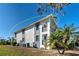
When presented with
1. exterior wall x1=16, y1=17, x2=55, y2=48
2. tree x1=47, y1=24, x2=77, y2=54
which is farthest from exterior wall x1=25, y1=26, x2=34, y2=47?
tree x1=47, y1=24, x2=77, y2=54

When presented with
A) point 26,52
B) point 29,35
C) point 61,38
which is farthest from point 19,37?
point 61,38

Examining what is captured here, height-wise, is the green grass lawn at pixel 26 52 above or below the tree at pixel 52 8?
below

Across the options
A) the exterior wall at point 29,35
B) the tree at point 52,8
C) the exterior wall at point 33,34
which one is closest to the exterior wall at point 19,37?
the exterior wall at point 33,34

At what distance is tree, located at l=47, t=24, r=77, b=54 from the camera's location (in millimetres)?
6719

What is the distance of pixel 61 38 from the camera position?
6750mm

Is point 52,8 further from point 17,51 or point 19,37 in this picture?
point 17,51

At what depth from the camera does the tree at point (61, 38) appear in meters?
6.72

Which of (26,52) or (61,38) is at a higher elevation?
(61,38)

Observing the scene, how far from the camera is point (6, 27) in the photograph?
675 centimetres

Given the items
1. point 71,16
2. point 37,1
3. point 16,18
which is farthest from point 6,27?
point 71,16

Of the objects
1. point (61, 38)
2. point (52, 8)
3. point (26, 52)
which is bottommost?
point (26, 52)

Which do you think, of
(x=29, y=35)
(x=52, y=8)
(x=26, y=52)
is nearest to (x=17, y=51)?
(x=26, y=52)

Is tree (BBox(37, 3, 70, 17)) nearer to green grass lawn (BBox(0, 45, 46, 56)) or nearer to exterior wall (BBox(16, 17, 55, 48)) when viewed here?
exterior wall (BBox(16, 17, 55, 48))

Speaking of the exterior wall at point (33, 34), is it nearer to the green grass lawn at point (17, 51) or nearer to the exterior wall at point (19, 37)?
the exterior wall at point (19, 37)
